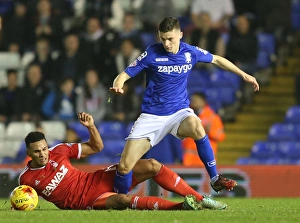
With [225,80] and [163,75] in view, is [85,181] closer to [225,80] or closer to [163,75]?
[163,75]

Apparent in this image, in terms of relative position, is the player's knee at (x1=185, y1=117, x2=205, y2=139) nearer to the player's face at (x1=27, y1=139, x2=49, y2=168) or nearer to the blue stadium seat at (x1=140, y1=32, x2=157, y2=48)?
the player's face at (x1=27, y1=139, x2=49, y2=168)

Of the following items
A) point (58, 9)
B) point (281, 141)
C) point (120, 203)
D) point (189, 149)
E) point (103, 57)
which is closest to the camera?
point (120, 203)

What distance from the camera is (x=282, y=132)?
54.0ft

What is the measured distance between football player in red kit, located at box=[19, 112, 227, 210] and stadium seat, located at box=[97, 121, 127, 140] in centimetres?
613

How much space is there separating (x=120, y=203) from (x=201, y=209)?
2.80 ft

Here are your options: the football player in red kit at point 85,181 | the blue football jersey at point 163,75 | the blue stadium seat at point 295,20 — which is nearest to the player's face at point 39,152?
the football player in red kit at point 85,181

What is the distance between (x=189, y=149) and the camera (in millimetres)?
15094

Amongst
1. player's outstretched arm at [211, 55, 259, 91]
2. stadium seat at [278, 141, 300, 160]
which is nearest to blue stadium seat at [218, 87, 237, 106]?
stadium seat at [278, 141, 300, 160]

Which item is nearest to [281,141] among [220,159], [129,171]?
[220,159]

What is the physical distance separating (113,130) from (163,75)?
638 cm

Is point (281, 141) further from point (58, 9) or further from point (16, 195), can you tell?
point (16, 195)

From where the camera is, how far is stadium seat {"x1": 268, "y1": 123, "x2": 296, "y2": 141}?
53.9ft

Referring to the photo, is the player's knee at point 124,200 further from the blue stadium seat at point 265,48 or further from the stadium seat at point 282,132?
the blue stadium seat at point 265,48

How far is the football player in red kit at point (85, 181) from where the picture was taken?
9758 mm
